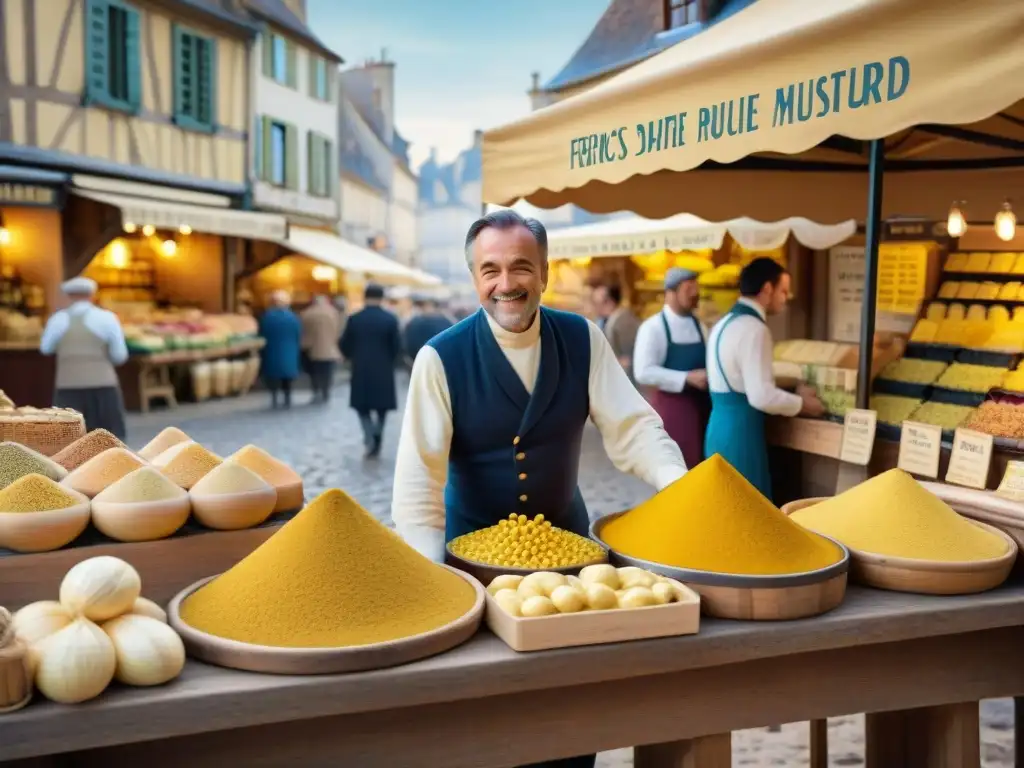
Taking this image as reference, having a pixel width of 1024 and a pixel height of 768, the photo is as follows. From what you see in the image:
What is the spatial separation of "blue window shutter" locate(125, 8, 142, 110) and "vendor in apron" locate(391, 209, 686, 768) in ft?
44.1

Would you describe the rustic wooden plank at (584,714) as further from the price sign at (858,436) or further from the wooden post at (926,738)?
the price sign at (858,436)

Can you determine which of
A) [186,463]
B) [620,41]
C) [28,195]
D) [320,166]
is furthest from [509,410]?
[320,166]

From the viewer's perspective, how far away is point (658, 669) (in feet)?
6.08

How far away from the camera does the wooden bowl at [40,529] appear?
7.03ft

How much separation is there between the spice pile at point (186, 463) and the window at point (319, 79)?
64.2ft

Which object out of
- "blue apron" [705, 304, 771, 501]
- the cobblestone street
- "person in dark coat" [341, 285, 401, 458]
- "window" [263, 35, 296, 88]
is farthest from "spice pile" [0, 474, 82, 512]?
"window" [263, 35, 296, 88]

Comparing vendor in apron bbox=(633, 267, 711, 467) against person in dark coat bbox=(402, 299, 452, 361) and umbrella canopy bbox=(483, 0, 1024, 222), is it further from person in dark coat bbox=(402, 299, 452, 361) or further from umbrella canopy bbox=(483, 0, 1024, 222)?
person in dark coat bbox=(402, 299, 452, 361)

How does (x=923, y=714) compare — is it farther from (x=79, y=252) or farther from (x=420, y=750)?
(x=79, y=252)

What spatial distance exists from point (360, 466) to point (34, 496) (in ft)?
23.9

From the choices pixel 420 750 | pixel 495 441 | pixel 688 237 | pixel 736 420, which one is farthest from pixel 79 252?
pixel 420 750

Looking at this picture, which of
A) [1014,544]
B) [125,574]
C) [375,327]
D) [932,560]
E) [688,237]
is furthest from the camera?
[375,327]

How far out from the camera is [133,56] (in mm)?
14422

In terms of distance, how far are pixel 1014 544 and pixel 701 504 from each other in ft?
2.64

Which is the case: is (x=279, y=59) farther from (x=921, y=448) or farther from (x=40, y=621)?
(x=40, y=621)
